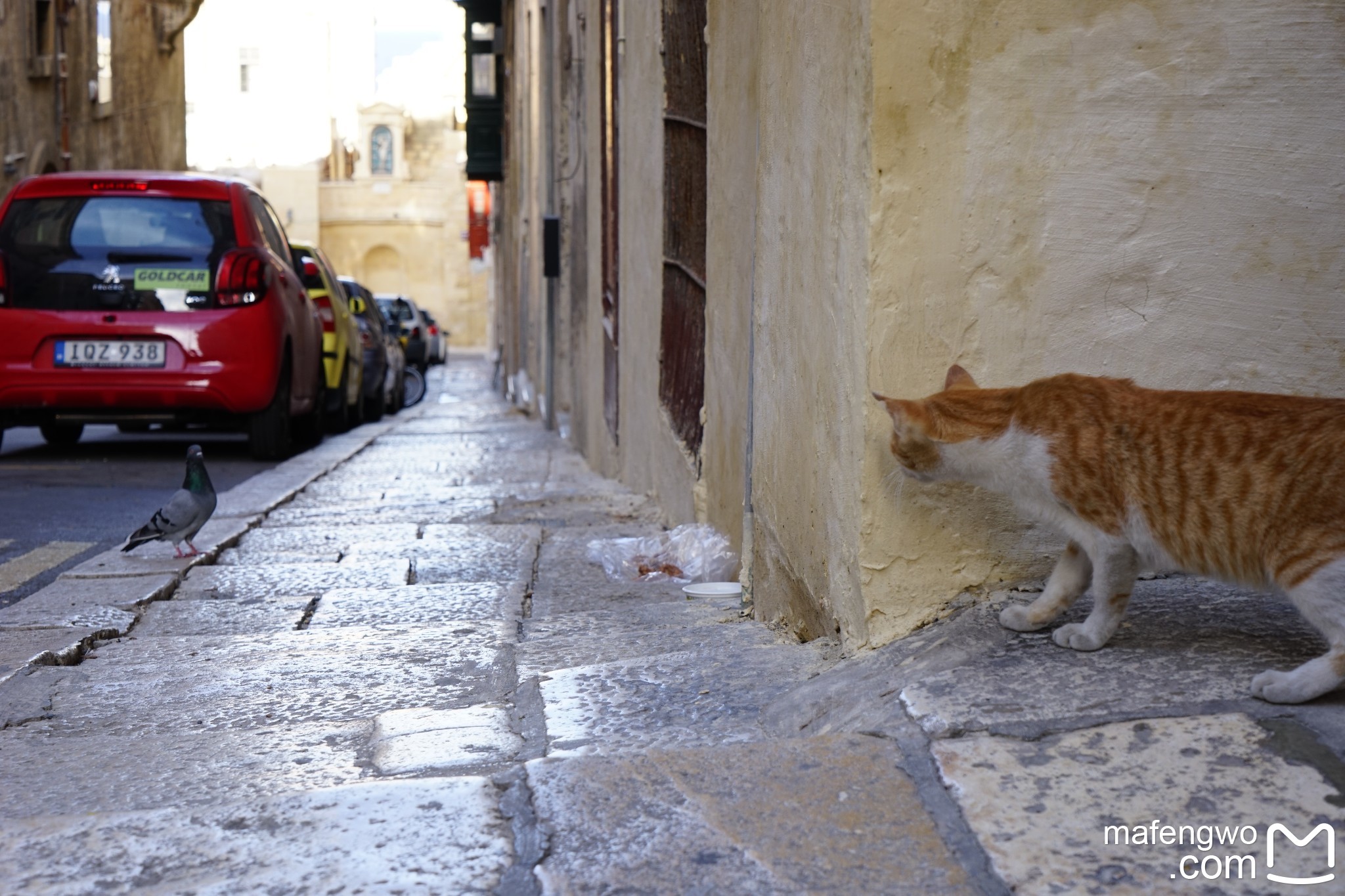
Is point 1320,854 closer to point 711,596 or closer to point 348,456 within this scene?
point 711,596

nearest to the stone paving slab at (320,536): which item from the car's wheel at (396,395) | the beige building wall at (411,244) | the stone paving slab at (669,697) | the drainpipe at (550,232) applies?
the stone paving slab at (669,697)

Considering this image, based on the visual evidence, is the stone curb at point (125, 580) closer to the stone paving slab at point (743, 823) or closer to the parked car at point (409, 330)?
the stone paving slab at point (743, 823)

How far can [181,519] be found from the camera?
460cm

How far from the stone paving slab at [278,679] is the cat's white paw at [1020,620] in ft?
3.42

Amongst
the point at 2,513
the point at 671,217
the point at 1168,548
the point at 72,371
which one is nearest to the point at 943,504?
the point at 1168,548

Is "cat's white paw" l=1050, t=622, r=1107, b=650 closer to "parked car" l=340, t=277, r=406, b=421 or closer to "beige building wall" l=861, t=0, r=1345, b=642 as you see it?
"beige building wall" l=861, t=0, r=1345, b=642

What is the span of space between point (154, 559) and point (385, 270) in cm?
5781

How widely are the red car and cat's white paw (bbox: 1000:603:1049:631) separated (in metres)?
6.70

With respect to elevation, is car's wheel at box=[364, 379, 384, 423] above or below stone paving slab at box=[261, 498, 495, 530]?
above

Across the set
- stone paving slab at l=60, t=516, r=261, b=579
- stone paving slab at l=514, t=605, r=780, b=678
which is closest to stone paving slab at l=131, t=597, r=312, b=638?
stone paving slab at l=60, t=516, r=261, b=579

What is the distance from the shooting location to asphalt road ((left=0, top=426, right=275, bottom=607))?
4.96m

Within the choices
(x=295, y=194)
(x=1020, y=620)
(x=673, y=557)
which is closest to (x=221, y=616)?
(x=673, y=557)

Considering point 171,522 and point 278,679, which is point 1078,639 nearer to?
point 278,679

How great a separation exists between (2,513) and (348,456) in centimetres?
319
